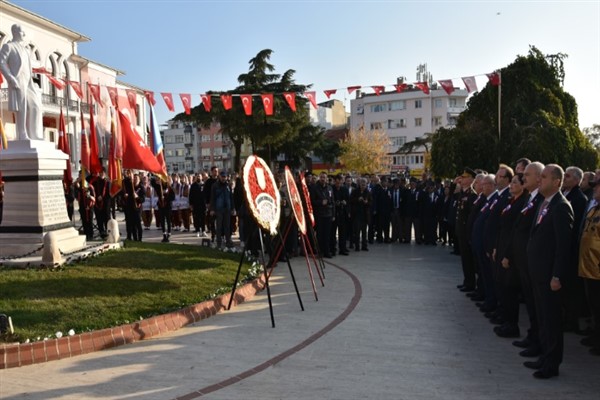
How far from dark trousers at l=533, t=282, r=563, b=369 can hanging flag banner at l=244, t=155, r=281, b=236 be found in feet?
12.9

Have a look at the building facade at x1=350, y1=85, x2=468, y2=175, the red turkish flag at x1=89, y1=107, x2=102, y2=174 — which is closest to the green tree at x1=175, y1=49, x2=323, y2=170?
the red turkish flag at x1=89, y1=107, x2=102, y2=174

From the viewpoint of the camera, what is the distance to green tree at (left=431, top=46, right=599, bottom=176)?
977 inches

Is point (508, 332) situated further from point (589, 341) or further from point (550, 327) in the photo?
point (550, 327)

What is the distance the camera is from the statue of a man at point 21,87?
9.88m

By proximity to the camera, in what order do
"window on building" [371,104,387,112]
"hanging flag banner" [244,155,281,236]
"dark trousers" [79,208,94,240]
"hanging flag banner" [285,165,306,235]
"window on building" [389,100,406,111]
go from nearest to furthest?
"hanging flag banner" [244,155,281,236]
"hanging flag banner" [285,165,306,235]
"dark trousers" [79,208,94,240]
"window on building" [389,100,406,111]
"window on building" [371,104,387,112]

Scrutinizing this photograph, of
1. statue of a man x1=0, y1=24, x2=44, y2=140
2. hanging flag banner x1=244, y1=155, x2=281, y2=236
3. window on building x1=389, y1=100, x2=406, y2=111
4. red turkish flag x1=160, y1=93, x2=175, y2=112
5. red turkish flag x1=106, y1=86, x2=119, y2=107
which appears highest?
window on building x1=389, y1=100, x2=406, y2=111

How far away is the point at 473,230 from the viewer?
26.8 ft

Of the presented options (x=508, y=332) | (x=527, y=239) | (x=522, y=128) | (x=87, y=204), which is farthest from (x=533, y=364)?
(x=522, y=128)

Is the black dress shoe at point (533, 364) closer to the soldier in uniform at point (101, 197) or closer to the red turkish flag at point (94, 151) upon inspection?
the red turkish flag at point (94, 151)

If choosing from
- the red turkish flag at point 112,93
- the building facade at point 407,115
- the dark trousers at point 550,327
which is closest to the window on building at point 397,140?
the building facade at point 407,115

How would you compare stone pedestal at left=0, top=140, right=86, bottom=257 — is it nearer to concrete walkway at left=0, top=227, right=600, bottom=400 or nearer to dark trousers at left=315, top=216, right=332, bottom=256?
concrete walkway at left=0, top=227, right=600, bottom=400

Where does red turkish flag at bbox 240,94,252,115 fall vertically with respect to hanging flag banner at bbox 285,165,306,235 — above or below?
above

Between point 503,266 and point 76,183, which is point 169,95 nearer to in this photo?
point 76,183

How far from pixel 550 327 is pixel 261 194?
4436mm
